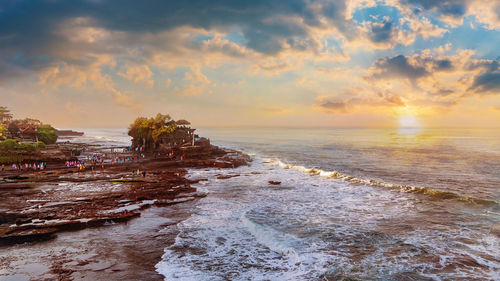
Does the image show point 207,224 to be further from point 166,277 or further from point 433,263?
point 433,263

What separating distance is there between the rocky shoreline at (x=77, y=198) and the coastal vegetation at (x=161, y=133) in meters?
22.6

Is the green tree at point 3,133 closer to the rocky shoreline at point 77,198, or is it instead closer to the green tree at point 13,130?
the green tree at point 13,130

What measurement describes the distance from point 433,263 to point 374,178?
22295mm

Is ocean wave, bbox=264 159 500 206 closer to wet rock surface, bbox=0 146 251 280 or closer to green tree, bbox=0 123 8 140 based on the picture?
wet rock surface, bbox=0 146 251 280

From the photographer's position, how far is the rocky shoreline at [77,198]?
15516 mm

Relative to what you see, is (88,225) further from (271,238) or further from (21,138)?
(21,138)

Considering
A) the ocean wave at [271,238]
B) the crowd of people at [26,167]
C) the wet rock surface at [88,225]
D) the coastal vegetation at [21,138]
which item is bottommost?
the ocean wave at [271,238]

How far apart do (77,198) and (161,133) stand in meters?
41.0

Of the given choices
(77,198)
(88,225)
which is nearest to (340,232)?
(88,225)

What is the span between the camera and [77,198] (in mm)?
21906

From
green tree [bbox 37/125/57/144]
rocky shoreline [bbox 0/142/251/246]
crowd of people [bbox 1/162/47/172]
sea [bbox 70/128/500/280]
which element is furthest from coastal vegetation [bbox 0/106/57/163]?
sea [bbox 70/128/500/280]

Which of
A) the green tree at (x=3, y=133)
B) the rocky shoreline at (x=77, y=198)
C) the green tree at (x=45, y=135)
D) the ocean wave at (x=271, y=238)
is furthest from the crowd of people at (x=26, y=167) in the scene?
the ocean wave at (x=271, y=238)

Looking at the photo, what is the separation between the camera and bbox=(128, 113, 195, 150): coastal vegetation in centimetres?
6166

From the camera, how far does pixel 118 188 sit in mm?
26422
